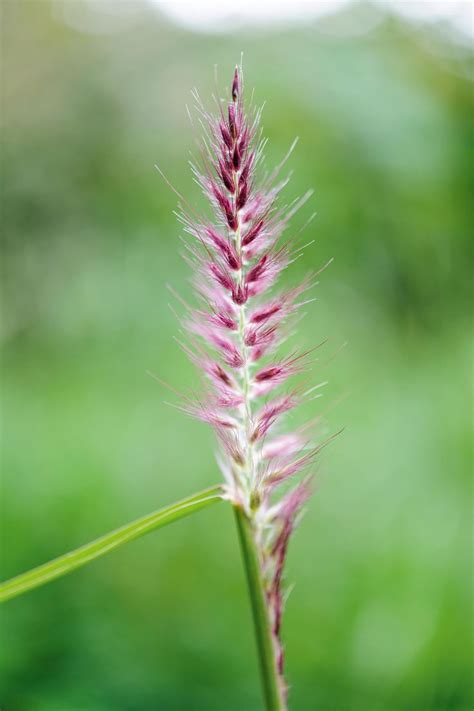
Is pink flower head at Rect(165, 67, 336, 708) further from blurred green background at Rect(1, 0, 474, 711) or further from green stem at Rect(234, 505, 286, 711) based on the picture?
blurred green background at Rect(1, 0, 474, 711)

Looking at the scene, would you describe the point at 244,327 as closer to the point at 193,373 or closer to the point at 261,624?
the point at 261,624

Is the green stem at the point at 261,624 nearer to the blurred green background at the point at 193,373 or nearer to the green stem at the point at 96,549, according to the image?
the green stem at the point at 96,549

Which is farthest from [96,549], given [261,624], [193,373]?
[193,373]

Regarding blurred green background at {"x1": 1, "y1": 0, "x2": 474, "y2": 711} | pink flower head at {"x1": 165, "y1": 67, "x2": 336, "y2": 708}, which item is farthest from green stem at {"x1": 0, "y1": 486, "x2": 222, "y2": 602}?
blurred green background at {"x1": 1, "y1": 0, "x2": 474, "y2": 711}

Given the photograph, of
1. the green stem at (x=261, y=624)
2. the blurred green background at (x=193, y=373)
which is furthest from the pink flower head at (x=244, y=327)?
the blurred green background at (x=193, y=373)

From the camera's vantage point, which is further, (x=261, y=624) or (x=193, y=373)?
(x=193, y=373)
